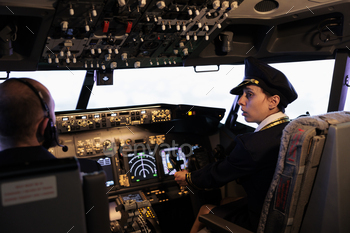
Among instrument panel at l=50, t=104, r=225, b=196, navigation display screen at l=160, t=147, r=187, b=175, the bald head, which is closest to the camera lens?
the bald head

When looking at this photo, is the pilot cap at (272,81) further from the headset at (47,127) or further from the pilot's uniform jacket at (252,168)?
the headset at (47,127)

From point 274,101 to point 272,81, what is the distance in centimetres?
13

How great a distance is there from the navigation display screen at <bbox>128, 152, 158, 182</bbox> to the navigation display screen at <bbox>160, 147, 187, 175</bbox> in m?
0.10

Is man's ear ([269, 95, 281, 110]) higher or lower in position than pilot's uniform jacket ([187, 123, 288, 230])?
higher

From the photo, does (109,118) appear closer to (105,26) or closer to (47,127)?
(105,26)

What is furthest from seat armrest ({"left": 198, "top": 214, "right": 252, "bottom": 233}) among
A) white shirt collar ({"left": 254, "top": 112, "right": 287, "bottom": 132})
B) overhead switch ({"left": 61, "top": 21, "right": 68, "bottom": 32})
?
overhead switch ({"left": 61, "top": 21, "right": 68, "bottom": 32})

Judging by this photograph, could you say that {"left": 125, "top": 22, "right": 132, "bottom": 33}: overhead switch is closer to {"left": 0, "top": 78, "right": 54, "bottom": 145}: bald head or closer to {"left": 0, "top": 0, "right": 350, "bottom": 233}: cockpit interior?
{"left": 0, "top": 0, "right": 350, "bottom": 233}: cockpit interior

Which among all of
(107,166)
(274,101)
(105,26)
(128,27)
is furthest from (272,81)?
(107,166)

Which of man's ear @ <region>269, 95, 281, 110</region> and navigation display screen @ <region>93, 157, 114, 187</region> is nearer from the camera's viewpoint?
man's ear @ <region>269, 95, 281, 110</region>

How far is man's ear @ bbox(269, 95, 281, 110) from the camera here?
1780 mm

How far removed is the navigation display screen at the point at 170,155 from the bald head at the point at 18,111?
1784 mm

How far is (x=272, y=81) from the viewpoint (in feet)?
5.74

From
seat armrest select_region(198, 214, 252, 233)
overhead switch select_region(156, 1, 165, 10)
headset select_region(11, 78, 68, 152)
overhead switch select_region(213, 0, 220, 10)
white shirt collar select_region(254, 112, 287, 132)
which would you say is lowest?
seat armrest select_region(198, 214, 252, 233)

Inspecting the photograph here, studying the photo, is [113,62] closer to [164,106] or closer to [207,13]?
[164,106]
